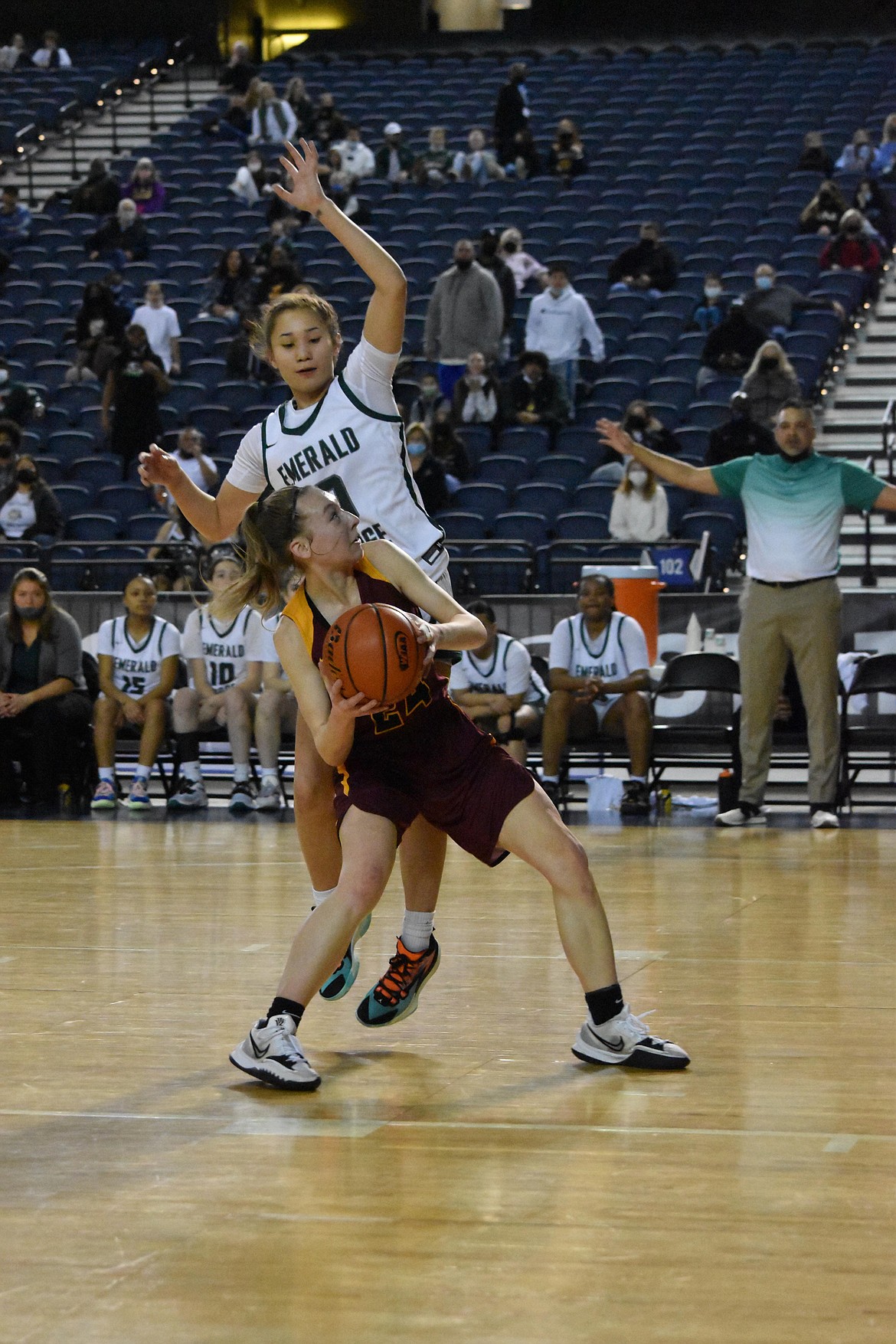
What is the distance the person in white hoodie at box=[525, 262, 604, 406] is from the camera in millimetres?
14516

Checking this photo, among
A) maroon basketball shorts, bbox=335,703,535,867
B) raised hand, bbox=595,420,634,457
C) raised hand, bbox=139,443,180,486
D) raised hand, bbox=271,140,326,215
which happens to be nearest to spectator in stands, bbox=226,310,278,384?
raised hand, bbox=595,420,634,457

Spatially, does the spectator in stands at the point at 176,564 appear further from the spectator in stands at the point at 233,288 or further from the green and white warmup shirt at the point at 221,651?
the spectator in stands at the point at 233,288

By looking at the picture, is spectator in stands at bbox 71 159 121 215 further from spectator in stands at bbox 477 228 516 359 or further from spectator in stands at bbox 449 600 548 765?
spectator in stands at bbox 449 600 548 765

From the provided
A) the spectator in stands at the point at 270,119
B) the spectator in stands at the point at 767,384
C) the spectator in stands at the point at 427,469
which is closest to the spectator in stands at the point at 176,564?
the spectator in stands at the point at 427,469

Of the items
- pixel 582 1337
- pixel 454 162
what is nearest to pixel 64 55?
pixel 454 162

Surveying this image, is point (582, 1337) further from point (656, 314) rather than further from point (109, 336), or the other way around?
point (109, 336)

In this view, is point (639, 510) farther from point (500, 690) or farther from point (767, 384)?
point (500, 690)

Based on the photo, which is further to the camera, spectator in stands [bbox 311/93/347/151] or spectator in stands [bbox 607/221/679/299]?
spectator in stands [bbox 311/93/347/151]

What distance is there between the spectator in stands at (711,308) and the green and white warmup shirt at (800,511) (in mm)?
6666

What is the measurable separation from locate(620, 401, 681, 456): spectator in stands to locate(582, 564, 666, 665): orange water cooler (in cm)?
252

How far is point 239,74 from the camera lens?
2228 centimetres

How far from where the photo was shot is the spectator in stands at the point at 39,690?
1020 cm

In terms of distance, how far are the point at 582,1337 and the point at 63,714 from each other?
8.54 metres

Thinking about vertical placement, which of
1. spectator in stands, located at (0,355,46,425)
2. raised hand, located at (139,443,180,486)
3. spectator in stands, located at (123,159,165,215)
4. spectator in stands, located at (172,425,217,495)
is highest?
spectator in stands, located at (123,159,165,215)
